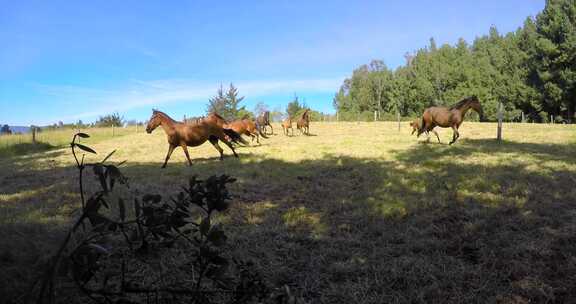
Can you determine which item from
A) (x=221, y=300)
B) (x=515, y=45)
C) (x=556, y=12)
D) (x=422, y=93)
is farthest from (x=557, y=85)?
(x=221, y=300)

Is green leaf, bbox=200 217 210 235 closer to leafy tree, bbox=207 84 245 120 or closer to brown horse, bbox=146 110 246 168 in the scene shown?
brown horse, bbox=146 110 246 168

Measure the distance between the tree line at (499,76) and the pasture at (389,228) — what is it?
1283 inches

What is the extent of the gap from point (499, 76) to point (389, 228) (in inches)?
1777

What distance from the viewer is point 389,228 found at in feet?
15.4

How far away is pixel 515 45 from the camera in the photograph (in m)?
42.9

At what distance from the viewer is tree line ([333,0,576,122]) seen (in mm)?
34844

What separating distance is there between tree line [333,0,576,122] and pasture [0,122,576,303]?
107ft

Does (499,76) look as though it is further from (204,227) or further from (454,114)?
(204,227)

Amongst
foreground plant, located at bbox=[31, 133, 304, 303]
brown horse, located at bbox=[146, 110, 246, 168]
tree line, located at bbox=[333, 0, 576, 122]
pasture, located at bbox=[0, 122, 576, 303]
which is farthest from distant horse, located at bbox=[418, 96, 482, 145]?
tree line, located at bbox=[333, 0, 576, 122]

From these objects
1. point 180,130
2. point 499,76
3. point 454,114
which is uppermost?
point 499,76

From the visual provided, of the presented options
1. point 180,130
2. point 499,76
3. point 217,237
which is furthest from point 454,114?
point 499,76

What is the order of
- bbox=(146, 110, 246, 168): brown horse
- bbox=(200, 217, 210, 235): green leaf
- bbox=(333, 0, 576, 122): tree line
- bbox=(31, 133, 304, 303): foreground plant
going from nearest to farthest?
bbox=(31, 133, 304, 303): foreground plant < bbox=(200, 217, 210, 235): green leaf < bbox=(146, 110, 246, 168): brown horse < bbox=(333, 0, 576, 122): tree line

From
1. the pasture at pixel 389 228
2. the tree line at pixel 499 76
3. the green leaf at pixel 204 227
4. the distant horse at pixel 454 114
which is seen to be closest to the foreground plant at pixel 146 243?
the green leaf at pixel 204 227

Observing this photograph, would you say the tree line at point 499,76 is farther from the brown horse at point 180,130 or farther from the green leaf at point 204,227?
the green leaf at point 204,227
